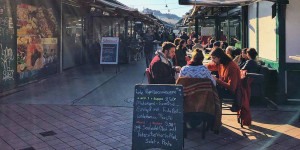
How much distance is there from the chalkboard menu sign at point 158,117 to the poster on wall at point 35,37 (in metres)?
6.23

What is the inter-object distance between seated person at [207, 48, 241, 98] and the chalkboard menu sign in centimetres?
143

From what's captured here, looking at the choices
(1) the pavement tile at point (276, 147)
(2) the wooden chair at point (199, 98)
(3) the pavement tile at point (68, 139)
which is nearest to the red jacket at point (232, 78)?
→ (2) the wooden chair at point (199, 98)

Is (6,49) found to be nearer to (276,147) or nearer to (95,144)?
(95,144)

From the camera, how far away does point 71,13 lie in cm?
1330

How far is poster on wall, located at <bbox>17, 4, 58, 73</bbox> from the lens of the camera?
928 cm

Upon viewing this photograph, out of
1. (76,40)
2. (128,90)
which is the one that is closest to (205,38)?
(76,40)

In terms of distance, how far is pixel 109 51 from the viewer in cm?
1232

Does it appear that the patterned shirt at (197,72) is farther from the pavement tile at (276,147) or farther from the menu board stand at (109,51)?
the menu board stand at (109,51)

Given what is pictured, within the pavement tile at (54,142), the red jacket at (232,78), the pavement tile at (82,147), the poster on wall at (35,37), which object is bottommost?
the pavement tile at (82,147)

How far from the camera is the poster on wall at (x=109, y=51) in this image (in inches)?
482

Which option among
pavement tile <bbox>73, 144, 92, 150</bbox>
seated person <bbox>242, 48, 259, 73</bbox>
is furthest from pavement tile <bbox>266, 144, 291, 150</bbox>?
pavement tile <bbox>73, 144, 92, 150</bbox>

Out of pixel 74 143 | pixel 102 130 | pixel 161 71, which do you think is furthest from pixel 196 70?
pixel 74 143

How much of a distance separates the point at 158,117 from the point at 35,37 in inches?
287

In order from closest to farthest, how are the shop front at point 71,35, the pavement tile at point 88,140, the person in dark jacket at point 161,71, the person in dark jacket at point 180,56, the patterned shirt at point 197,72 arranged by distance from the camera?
the patterned shirt at point 197,72 → the pavement tile at point 88,140 → the person in dark jacket at point 161,71 → the person in dark jacket at point 180,56 → the shop front at point 71,35
